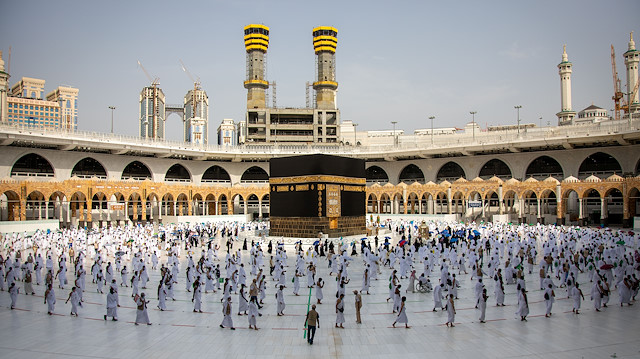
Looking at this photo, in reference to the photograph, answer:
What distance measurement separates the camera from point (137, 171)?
4762cm

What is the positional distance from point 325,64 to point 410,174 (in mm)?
22365

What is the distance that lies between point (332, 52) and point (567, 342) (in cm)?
6074

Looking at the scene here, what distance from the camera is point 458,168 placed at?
49656 millimetres

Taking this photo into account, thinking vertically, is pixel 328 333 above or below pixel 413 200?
below

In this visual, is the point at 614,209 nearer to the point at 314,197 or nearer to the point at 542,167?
the point at 542,167

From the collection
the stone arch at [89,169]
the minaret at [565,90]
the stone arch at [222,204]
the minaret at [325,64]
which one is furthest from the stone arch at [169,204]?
the minaret at [565,90]

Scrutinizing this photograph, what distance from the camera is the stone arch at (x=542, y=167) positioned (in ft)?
144

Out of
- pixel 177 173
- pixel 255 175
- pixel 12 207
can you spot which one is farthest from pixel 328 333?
pixel 177 173

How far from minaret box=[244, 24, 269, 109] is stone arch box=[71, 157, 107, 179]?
76.2ft

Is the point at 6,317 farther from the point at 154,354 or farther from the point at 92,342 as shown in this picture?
the point at 154,354

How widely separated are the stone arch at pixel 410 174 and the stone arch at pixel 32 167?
3677 cm

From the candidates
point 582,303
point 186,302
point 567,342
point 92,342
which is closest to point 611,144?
point 582,303

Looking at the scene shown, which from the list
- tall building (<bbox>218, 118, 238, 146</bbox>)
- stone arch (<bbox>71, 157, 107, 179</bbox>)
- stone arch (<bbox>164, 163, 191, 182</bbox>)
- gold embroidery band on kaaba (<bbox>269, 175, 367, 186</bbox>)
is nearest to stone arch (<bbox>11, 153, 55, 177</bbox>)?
stone arch (<bbox>71, 157, 107, 179</bbox>)

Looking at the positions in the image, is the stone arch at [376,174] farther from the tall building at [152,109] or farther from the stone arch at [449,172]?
the tall building at [152,109]
